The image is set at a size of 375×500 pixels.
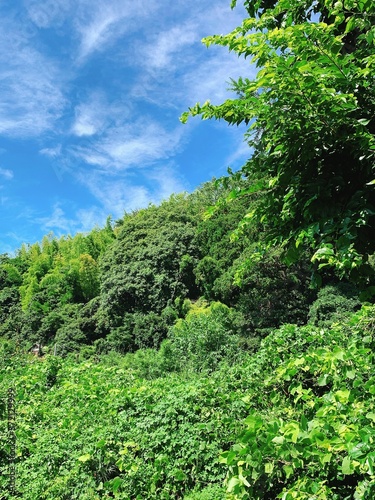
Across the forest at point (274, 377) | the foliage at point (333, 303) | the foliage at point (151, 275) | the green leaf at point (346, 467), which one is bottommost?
the green leaf at point (346, 467)

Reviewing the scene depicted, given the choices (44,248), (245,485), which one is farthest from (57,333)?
(245,485)

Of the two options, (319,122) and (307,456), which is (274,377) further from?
(319,122)

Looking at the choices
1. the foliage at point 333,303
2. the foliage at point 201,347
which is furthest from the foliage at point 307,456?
the foliage at point 333,303

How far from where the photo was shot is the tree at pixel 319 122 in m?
1.60

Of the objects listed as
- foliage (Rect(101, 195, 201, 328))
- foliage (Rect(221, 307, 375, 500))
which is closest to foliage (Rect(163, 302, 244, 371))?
foliage (Rect(101, 195, 201, 328))

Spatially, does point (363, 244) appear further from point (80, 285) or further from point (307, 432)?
point (80, 285)

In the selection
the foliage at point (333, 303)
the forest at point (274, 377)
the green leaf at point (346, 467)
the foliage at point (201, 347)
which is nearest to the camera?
the green leaf at point (346, 467)

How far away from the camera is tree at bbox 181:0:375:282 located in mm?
1597

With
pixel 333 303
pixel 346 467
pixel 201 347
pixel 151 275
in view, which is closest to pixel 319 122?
pixel 346 467

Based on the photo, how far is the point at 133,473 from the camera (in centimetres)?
316

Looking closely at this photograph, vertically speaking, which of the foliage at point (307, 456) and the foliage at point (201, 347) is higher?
the foliage at point (201, 347)

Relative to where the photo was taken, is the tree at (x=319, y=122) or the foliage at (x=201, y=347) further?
the foliage at (x=201, y=347)

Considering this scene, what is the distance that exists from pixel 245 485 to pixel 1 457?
403 cm

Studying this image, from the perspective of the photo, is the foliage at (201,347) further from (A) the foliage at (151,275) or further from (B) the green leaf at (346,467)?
(B) the green leaf at (346,467)
